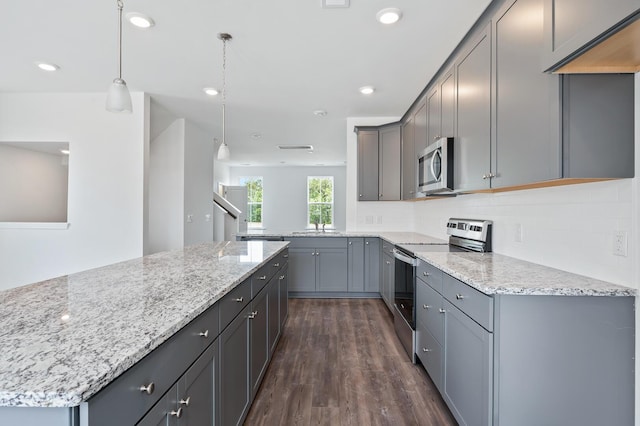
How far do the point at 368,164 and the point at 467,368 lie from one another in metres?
3.17

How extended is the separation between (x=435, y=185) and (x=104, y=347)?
2.47 metres

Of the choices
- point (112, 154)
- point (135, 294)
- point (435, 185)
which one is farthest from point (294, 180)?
point (135, 294)

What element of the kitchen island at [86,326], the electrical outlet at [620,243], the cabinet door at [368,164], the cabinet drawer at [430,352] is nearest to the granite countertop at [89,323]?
the kitchen island at [86,326]

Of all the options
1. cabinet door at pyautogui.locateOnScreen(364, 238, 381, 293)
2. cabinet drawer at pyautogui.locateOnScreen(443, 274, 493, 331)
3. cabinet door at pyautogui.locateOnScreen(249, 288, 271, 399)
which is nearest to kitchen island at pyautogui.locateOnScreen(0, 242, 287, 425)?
cabinet door at pyautogui.locateOnScreen(249, 288, 271, 399)

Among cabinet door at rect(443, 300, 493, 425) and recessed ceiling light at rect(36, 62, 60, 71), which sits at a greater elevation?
recessed ceiling light at rect(36, 62, 60, 71)

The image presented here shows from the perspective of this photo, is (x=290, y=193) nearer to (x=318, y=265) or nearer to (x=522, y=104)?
(x=318, y=265)

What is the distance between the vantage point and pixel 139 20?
2.25m

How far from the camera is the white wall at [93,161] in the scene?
376 centimetres

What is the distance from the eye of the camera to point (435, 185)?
2.65 metres

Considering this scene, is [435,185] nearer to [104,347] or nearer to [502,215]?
Result: [502,215]

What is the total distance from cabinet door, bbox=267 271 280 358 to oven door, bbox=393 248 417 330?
3.52 ft

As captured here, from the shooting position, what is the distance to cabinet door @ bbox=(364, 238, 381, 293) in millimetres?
4219

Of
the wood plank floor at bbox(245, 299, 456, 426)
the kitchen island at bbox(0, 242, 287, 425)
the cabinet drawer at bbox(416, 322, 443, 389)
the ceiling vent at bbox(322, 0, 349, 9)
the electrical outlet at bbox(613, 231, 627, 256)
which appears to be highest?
the ceiling vent at bbox(322, 0, 349, 9)

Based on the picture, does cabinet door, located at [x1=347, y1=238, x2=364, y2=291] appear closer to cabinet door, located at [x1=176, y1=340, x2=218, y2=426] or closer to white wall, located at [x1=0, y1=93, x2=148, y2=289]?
white wall, located at [x1=0, y1=93, x2=148, y2=289]
